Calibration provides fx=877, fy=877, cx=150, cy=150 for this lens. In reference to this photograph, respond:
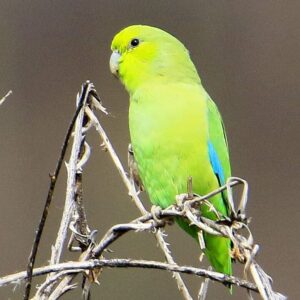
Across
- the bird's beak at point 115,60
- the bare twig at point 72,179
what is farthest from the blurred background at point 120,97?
the bare twig at point 72,179

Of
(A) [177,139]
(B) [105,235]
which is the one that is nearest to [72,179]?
(B) [105,235]

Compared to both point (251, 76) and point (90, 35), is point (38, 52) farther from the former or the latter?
point (251, 76)

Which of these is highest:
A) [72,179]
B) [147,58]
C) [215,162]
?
[147,58]

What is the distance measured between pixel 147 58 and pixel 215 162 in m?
0.37

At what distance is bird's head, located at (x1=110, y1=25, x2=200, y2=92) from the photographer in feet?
7.34

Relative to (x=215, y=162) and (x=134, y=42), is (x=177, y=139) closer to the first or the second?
(x=215, y=162)

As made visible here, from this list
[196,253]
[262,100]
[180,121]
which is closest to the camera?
[180,121]

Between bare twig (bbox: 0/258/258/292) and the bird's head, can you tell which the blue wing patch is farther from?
bare twig (bbox: 0/258/258/292)

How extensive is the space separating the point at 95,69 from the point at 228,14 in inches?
20.6

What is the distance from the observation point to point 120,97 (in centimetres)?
308

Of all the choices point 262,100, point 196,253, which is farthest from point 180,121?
point 262,100

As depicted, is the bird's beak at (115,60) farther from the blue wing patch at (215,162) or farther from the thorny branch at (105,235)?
the thorny branch at (105,235)

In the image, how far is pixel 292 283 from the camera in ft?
9.61

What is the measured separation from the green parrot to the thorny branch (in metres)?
0.61
